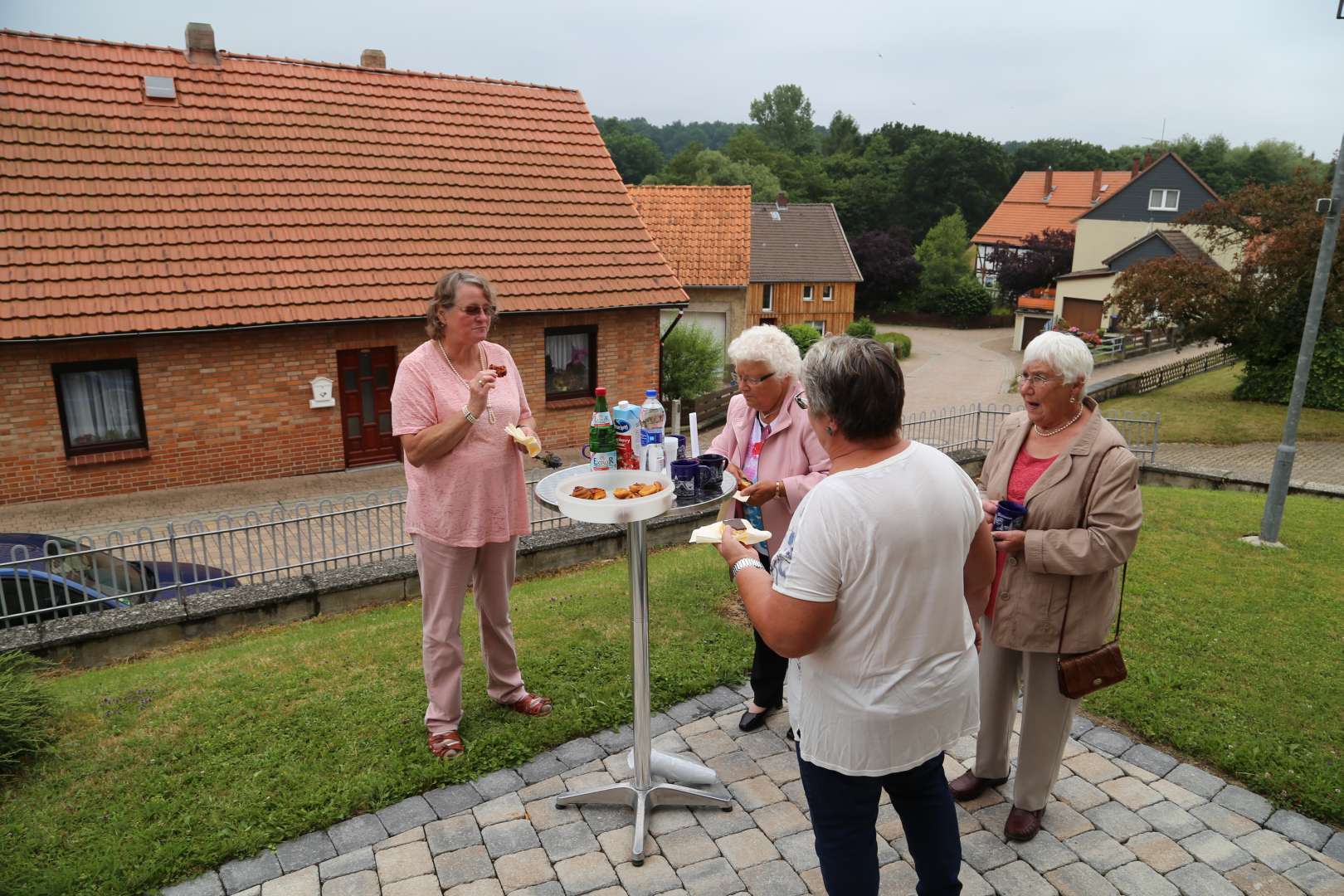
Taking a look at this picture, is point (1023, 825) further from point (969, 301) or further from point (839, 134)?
point (839, 134)

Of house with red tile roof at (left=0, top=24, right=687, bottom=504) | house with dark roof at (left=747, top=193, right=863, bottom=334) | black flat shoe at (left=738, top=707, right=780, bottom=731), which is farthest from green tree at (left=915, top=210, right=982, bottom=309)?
black flat shoe at (left=738, top=707, right=780, bottom=731)

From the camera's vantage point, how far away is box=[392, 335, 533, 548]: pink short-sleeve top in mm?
4113

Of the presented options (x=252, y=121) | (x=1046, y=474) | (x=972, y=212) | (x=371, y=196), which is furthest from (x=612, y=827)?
(x=972, y=212)

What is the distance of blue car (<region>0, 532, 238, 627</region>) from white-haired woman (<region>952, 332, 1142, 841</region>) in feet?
22.2

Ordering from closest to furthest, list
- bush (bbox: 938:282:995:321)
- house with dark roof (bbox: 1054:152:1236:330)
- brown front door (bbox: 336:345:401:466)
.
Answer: brown front door (bbox: 336:345:401:466) < house with dark roof (bbox: 1054:152:1236:330) < bush (bbox: 938:282:995:321)

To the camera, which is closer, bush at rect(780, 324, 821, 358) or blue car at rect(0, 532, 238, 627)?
blue car at rect(0, 532, 238, 627)

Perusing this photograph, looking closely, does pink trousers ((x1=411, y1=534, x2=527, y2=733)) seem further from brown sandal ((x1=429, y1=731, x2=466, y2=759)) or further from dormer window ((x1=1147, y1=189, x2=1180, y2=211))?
dormer window ((x1=1147, y1=189, x2=1180, y2=211))

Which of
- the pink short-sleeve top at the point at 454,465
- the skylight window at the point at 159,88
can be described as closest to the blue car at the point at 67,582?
the pink short-sleeve top at the point at 454,465

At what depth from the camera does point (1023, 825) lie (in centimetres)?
387

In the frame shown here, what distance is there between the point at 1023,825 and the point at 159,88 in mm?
16156

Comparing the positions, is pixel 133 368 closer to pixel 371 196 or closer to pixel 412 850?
pixel 371 196

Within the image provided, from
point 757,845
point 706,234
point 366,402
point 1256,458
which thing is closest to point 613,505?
point 757,845

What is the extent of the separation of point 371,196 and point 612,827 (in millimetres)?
13585

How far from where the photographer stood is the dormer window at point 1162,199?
46.0 m
